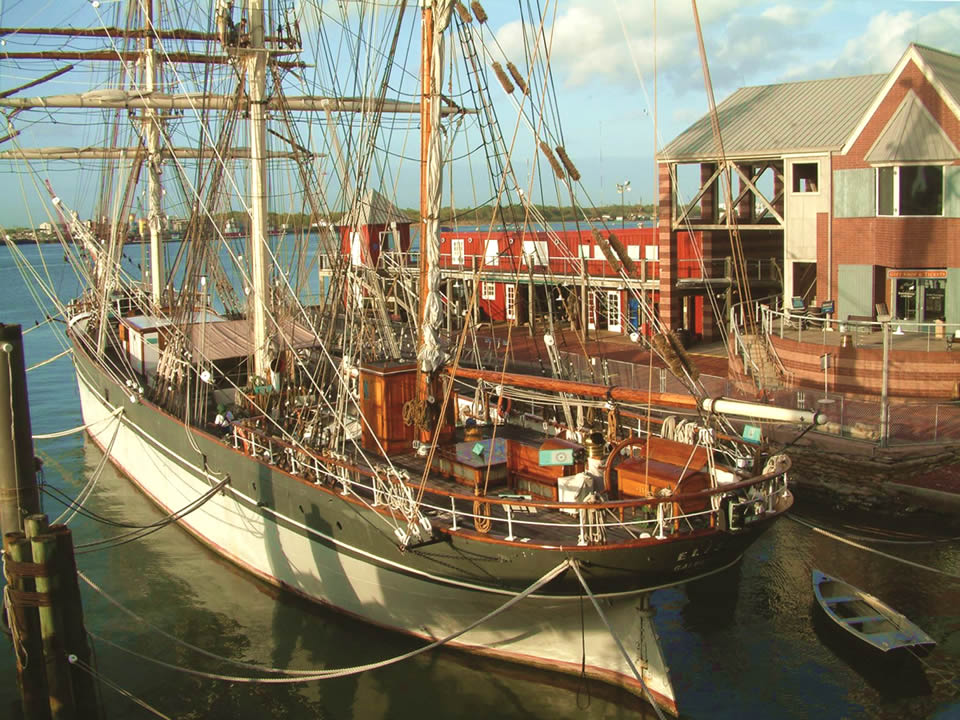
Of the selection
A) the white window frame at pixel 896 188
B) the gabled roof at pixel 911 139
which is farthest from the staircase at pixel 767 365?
the gabled roof at pixel 911 139

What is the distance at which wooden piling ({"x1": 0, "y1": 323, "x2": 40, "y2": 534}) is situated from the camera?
1227 centimetres

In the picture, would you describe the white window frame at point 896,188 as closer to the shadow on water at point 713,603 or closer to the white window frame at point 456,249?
the shadow on water at point 713,603

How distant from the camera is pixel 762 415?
1259 cm

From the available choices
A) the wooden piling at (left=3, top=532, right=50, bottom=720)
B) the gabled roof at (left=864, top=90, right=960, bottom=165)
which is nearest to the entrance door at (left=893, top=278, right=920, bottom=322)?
the gabled roof at (left=864, top=90, right=960, bottom=165)

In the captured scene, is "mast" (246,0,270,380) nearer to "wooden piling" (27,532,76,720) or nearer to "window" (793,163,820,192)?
"wooden piling" (27,532,76,720)

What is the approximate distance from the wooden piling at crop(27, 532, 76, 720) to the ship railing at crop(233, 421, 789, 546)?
200 inches

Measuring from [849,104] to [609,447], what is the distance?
2200 centimetres

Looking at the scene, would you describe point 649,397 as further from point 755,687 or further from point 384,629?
point 384,629

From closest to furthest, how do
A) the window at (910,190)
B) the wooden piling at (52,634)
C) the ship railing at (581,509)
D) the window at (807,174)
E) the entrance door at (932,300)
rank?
the wooden piling at (52,634) → the ship railing at (581,509) → the window at (910,190) → the entrance door at (932,300) → the window at (807,174)

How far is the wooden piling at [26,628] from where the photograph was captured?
11512 millimetres

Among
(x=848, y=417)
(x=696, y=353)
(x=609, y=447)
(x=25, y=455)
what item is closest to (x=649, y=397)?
(x=609, y=447)

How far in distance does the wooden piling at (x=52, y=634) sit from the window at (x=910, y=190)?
26197 mm

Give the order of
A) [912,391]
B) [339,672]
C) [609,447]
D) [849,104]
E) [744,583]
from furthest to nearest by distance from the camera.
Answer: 1. [849,104]
2. [912,391]
3. [744,583]
4. [609,447]
5. [339,672]

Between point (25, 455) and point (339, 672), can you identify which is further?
point (339, 672)
